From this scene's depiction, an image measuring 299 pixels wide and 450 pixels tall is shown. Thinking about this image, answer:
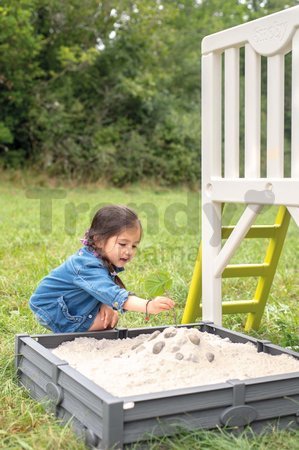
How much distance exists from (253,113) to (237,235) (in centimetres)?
51

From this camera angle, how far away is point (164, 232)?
21.2 feet

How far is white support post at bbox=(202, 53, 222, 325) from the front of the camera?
2787 mm

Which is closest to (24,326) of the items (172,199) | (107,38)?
(172,199)

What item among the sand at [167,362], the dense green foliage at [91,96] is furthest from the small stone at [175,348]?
the dense green foliage at [91,96]

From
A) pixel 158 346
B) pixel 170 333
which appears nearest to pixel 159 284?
pixel 170 333

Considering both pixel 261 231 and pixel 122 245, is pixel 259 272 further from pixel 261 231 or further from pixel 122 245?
pixel 122 245

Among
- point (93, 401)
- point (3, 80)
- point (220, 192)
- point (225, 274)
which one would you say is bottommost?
point (93, 401)

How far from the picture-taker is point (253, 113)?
8.30 feet

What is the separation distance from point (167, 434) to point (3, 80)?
1365 cm

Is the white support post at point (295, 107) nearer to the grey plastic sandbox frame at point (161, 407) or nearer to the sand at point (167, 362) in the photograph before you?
the sand at point (167, 362)

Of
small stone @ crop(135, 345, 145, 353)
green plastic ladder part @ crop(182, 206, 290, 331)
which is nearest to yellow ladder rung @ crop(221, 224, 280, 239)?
green plastic ladder part @ crop(182, 206, 290, 331)

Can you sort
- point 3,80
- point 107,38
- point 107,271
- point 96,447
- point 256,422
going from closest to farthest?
1. point 96,447
2. point 256,422
3. point 107,271
4. point 3,80
5. point 107,38

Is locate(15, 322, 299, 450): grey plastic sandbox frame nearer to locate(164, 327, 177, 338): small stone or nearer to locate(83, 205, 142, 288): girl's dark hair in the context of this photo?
locate(164, 327, 177, 338): small stone

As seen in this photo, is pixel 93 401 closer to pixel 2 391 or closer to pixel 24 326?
pixel 2 391
